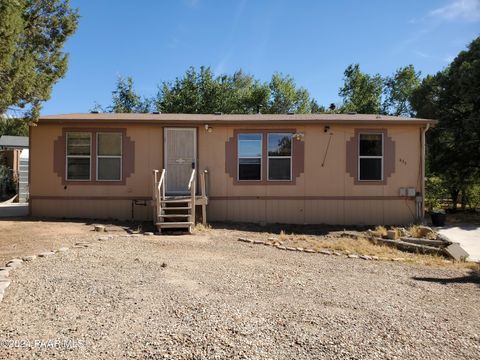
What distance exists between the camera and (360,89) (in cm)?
3145

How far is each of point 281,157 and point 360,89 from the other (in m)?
22.7

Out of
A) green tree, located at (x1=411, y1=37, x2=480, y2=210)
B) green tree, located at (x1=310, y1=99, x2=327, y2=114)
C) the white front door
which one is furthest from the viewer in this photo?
green tree, located at (x1=310, y1=99, x2=327, y2=114)

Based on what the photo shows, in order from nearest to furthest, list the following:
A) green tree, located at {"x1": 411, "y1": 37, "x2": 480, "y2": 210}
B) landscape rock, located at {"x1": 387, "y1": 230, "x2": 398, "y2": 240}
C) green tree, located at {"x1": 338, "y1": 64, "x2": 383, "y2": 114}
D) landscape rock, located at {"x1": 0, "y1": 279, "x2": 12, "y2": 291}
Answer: landscape rock, located at {"x1": 0, "y1": 279, "x2": 12, "y2": 291} → landscape rock, located at {"x1": 387, "y1": 230, "x2": 398, "y2": 240} → green tree, located at {"x1": 411, "y1": 37, "x2": 480, "y2": 210} → green tree, located at {"x1": 338, "y1": 64, "x2": 383, "y2": 114}

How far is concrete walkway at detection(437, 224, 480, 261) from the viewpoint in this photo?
8710 millimetres

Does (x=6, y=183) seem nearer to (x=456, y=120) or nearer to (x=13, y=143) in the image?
(x=13, y=143)

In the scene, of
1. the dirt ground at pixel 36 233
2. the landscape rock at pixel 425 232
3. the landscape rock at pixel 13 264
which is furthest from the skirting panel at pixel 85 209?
the landscape rock at pixel 425 232

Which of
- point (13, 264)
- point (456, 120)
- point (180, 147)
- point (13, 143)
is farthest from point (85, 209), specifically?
point (13, 143)

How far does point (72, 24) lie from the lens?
11.5 metres

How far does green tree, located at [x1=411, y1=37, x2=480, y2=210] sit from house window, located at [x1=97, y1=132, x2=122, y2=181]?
12051mm

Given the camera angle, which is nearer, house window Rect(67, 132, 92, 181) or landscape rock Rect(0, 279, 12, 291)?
landscape rock Rect(0, 279, 12, 291)

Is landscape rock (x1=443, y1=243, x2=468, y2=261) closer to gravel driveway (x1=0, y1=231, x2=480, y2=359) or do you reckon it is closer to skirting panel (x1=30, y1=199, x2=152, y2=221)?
gravel driveway (x1=0, y1=231, x2=480, y2=359)

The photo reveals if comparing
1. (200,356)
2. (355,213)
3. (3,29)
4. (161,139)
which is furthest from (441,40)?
(200,356)

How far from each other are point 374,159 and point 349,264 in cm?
540

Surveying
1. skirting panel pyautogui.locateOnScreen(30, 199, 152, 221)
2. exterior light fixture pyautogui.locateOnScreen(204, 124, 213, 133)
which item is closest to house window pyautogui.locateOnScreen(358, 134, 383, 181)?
exterior light fixture pyautogui.locateOnScreen(204, 124, 213, 133)
